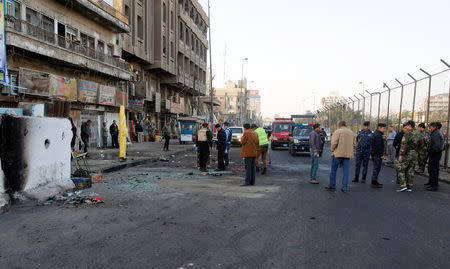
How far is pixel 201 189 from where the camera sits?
26.6 ft

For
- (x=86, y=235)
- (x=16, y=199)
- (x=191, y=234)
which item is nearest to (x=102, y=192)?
(x=16, y=199)

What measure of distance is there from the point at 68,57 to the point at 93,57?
10.9 ft

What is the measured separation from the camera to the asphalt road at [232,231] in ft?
11.9

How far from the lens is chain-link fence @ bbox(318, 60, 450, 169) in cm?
1286

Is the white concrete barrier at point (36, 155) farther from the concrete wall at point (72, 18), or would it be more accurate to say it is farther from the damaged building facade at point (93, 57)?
the concrete wall at point (72, 18)

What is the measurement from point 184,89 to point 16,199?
39589 millimetres

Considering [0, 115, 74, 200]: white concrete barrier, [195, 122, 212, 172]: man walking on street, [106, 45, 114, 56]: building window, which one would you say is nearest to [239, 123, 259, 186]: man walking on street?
[195, 122, 212, 172]: man walking on street

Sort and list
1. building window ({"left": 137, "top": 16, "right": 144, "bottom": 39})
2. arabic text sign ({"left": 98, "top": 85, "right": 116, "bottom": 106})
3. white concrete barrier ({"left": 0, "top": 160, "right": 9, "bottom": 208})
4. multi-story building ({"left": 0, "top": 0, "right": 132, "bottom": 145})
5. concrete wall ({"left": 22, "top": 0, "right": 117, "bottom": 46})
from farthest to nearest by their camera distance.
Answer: building window ({"left": 137, "top": 16, "right": 144, "bottom": 39}), arabic text sign ({"left": 98, "top": 85, "right": 116, "bottom": 106}), concrete wall ({"left": 22, "top": 0, "right": 117, "bottom": 46}), multi-story building ({"left": 0, "top": 0, "right": 132, "bottom": 145}), white concrete barrier ({"left": 0, "top": 160, "right": 9, "bottom": 208})

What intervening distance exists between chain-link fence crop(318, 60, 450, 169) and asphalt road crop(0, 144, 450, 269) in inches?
272

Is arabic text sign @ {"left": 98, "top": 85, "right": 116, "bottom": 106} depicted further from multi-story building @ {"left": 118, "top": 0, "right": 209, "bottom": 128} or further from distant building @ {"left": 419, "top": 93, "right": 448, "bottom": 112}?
distant building @ {"left": 419, "top": 93, "right": 448, "bottom": 112}

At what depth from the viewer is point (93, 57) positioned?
22.5m

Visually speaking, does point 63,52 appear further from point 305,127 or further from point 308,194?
point 308,194

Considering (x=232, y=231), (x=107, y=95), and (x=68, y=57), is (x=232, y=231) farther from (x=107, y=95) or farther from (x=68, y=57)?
(x=107, y=95)

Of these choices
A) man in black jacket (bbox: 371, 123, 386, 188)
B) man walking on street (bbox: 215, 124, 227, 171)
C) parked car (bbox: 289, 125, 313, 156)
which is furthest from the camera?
parked car (bbox: 289, 125, 313, 156)
